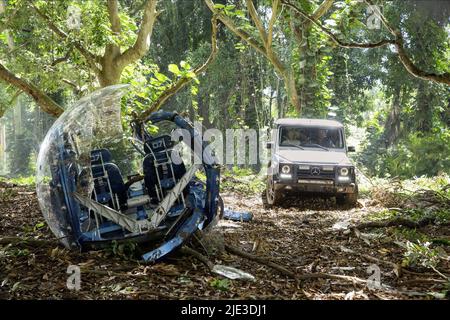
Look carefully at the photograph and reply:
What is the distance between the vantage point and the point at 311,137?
11.2 metres

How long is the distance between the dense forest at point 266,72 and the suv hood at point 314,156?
1066 millimetres

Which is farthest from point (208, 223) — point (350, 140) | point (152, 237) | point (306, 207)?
point (350, 140)

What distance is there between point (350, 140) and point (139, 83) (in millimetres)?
21142

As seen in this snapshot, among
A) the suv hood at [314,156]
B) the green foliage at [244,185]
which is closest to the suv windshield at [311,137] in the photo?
the suv hood at [314,156]

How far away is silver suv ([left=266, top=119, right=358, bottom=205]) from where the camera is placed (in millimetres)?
9969

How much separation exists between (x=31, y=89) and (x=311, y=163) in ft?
19.1

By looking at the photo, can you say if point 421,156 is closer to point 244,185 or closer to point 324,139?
point 244,185

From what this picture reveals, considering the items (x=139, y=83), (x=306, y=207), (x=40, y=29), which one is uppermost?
(x=40, y=29)

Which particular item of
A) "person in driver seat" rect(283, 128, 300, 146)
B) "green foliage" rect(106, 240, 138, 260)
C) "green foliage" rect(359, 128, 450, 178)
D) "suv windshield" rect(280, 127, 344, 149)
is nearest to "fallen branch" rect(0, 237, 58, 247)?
"green foliage" rect(106, 240, 138, 260)

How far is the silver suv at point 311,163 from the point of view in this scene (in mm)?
9969

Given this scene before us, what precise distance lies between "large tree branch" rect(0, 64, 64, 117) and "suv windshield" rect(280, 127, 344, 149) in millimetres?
5189

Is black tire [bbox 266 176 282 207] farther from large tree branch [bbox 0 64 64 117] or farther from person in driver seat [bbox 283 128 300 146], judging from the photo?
large tree branch [bbox 0 64 64 117]
